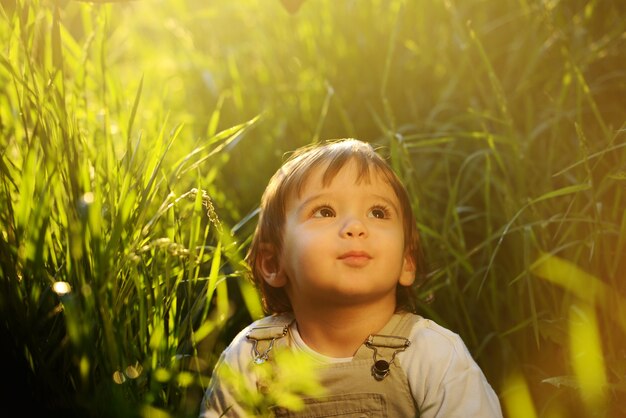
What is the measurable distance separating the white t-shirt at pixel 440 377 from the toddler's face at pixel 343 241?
0.11m

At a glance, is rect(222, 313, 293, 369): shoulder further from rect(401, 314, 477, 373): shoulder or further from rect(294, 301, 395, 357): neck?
rect(401, 314, 477, 373): shoulder

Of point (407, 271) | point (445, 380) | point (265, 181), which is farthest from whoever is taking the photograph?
point (265, 181)

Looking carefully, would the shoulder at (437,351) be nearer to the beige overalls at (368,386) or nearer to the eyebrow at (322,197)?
the beige overalls at (368,386)

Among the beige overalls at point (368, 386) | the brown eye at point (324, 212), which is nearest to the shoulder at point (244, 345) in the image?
the beige overalls at point (368, 386)

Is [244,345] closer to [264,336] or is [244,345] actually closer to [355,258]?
[264,336]

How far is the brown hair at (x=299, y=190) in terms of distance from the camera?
1.65 metres

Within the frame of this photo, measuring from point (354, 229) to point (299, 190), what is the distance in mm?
170

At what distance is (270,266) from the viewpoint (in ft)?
5.74

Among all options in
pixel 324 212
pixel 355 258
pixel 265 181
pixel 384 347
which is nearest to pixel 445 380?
pixel 384 347

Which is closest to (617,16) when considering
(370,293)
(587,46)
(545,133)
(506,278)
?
(587,46)

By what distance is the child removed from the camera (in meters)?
1.53

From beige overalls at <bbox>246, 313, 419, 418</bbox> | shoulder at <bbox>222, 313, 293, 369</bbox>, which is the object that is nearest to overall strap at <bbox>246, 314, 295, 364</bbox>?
shoulder at <bbox>222, 313, 293, 369</bbox>

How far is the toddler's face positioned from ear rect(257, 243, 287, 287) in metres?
0.04

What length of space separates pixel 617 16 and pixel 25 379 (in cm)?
191
